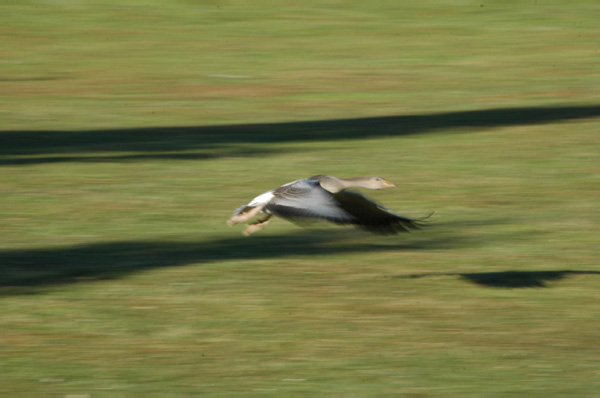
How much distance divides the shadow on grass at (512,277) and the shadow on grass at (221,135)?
622cm

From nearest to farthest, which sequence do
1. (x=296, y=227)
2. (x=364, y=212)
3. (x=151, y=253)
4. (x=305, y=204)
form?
(x=305, y=204) → (x=364, y=212) → (x=151, y=253) → (x=296, y=227)

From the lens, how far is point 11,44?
27219mm

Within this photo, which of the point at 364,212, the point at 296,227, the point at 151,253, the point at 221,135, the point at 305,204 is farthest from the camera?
the point at 221,135

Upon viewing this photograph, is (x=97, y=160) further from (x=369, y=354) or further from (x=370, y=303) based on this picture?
(x=369, y=354)

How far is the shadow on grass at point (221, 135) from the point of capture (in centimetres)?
1494

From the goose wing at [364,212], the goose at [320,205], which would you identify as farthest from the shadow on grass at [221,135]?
the goose at [320,205]

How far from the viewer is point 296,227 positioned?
10.7 metres

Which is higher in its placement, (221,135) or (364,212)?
(364,212)

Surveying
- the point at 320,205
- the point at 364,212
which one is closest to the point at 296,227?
the point at 364,212

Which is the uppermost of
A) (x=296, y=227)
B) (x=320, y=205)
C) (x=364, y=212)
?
(x=320, y=205)

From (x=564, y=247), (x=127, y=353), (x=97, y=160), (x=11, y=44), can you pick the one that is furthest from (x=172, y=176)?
(x=11, y=44)

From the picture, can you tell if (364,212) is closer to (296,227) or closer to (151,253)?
(151,253)

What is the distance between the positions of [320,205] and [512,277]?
2.15m

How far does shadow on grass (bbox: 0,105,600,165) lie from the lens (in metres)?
14.9
